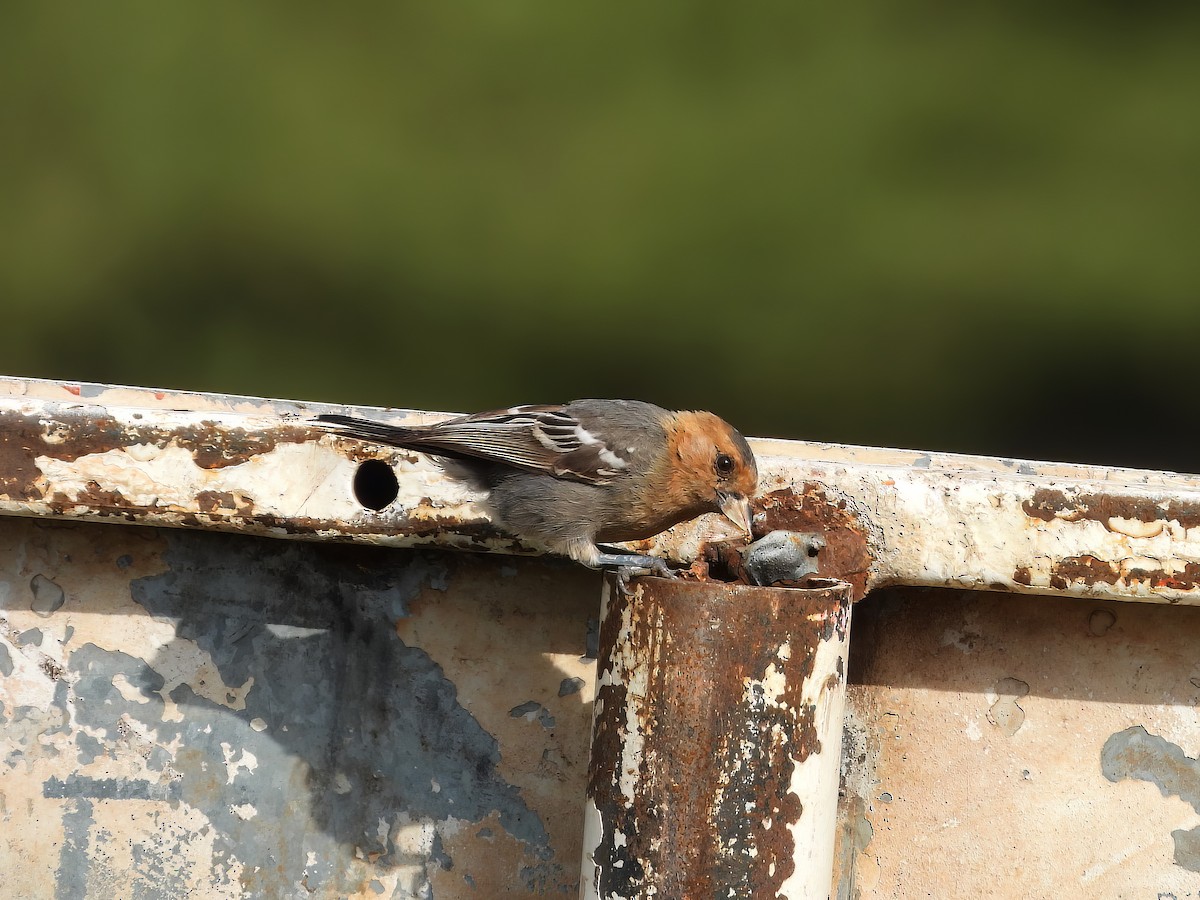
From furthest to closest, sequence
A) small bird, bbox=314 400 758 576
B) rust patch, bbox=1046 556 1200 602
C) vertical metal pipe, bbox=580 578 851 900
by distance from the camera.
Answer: small bird, bbox=314 400 758 576 < rust patch, bbox=1046 556 1200 602 < vertical metal pipe, bbox=580 578 851 900

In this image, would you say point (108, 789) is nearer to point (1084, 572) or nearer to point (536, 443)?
point (536, 443)

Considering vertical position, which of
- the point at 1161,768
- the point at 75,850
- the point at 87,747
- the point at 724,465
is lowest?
the point at 75,850

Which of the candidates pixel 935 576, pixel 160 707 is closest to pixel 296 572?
pixel 160 707

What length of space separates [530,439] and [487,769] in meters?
0.79

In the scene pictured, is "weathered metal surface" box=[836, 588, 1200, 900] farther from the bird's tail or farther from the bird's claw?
the bird's tail

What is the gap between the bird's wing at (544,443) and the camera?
87.6 inches

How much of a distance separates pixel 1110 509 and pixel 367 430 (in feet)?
3.28

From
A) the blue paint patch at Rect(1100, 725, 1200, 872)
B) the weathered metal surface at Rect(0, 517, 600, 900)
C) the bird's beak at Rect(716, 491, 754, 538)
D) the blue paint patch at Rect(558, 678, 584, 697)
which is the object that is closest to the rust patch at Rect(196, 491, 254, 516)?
the weathered metal surface at Rect(0, 517, 600, 900)

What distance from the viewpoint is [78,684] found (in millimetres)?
1688

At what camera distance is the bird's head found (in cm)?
189

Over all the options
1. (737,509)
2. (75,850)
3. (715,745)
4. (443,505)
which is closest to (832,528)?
(737,509)

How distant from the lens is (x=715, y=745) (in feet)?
4.73

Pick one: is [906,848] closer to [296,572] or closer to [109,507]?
[296,572]

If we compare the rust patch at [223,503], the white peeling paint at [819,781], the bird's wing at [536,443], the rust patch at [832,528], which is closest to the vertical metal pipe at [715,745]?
the white peeling paint at [819,781]
